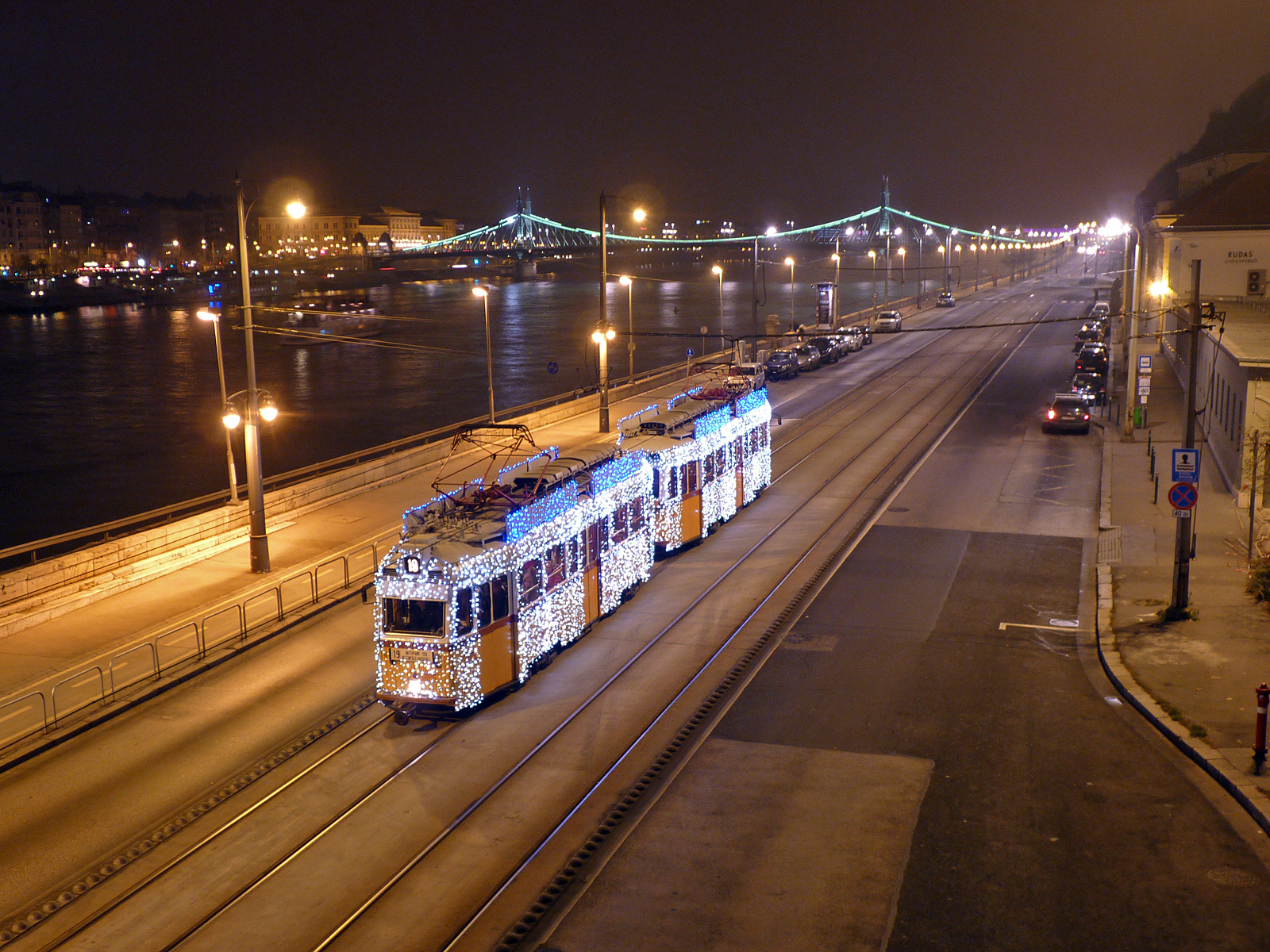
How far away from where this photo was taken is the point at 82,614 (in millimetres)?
18484

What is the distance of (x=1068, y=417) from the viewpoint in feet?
114

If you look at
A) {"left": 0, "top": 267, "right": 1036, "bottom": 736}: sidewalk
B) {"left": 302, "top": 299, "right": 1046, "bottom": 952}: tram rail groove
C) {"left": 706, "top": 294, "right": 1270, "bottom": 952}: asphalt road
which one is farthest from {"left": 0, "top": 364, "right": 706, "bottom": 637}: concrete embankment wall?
{"left": 706, "top": 294, "right": 1270, "bottom": 952}: asphalt road

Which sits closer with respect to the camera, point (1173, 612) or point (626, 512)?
point (1173, 612)

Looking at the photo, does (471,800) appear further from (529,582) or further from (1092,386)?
(1092,386)

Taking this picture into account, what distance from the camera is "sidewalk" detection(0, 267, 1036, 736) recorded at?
15.8 metres

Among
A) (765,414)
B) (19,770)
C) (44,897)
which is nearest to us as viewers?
(44,897)

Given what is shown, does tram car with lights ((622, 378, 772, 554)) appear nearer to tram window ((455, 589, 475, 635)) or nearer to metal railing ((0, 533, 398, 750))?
metal railing ((0, 533, 398, 750))

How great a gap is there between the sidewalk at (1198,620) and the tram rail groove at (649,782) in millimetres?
4890

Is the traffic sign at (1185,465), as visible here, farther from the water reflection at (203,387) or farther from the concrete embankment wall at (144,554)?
the concrete embankment wall at (144,554)

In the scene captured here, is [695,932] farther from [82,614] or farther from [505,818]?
[82,614]

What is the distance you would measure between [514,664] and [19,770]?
587 centimetres

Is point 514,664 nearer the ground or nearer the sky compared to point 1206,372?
nearer the ground

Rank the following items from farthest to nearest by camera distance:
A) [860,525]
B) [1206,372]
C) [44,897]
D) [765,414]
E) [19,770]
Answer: [1206,372]
[765,414]
[860,525]
[19,770]
[44,897]

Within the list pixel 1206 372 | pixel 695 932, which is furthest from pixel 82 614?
pixel 1206 372
